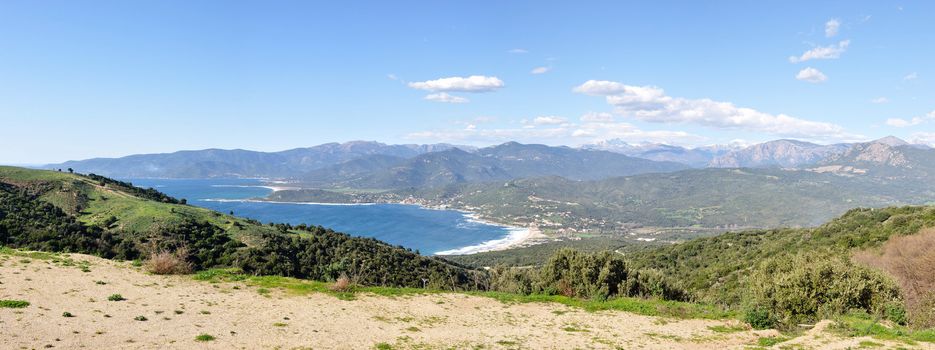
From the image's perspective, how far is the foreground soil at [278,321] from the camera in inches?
545

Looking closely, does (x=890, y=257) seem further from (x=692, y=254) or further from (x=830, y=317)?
(x=692, y=254)

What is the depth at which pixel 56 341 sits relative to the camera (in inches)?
485

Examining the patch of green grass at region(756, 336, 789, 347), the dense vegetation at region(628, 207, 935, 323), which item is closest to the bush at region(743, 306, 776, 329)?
the dense vegetation at region(628, 207, 935, 323)

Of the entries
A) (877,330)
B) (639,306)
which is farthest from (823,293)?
(639,306)

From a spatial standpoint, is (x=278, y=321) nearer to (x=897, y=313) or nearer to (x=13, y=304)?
(x=13, y=304)

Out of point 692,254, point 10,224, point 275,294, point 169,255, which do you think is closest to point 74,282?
point 169,255

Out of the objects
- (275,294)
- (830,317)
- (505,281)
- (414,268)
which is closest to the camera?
(830,317)

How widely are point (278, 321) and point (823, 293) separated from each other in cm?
2354

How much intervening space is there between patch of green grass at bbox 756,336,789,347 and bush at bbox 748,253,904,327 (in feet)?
6.77

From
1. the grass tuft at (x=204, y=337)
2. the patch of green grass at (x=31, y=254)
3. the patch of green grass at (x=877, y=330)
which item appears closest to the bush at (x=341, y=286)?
the grass tuft at (x=204, y=337)

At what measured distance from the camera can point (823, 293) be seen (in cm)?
1969

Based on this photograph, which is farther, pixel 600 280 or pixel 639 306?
pixel 600 280

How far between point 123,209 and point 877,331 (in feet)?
239

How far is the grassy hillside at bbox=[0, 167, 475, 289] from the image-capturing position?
126 ft
